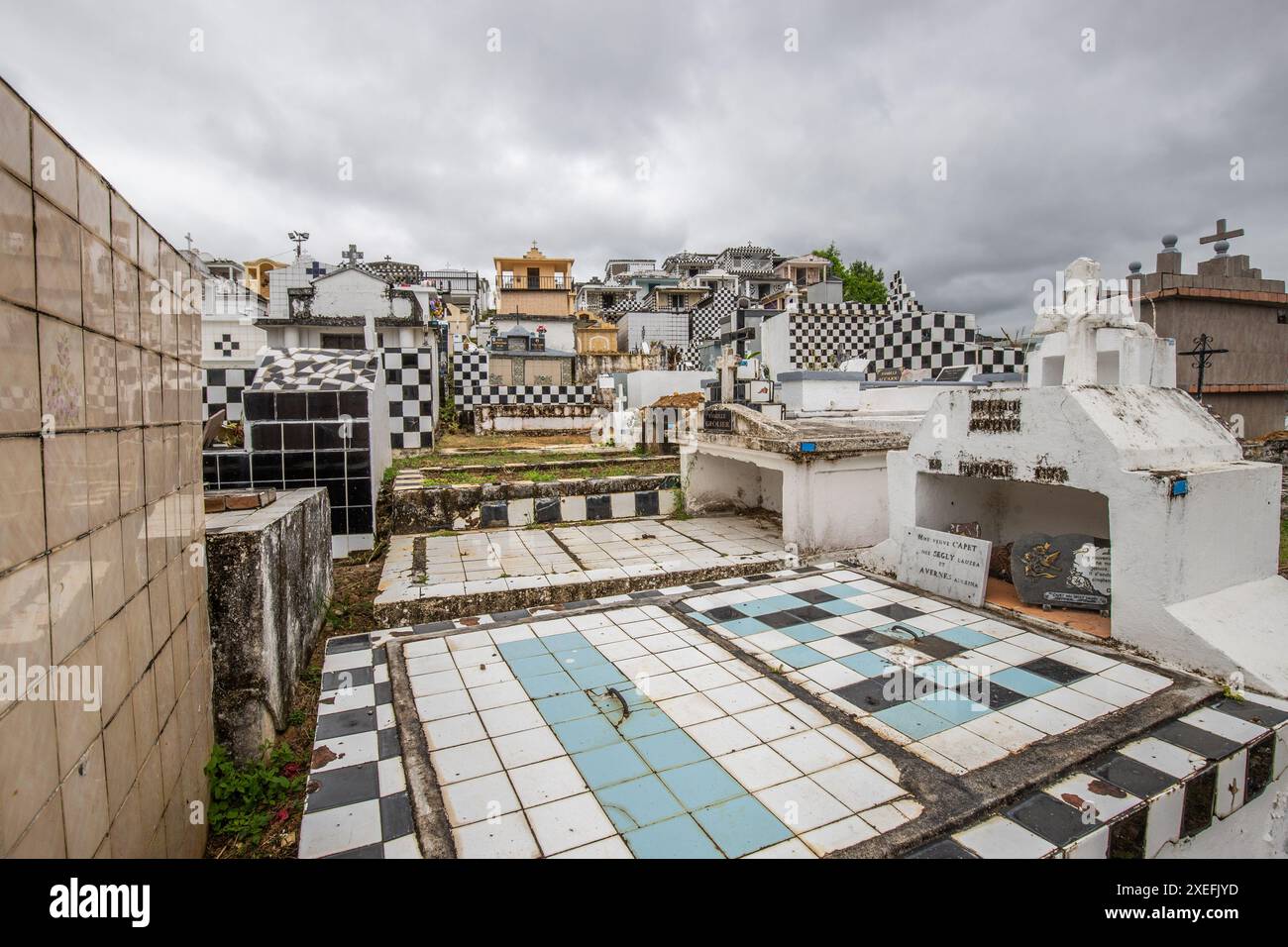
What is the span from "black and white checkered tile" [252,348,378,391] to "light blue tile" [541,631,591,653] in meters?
3.37

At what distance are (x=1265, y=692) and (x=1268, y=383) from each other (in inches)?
678

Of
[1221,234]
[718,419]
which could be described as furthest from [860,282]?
[718,419]

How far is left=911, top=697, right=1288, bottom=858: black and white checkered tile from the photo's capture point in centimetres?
239

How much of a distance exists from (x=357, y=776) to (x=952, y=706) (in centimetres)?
293

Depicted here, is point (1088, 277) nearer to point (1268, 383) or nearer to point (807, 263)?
point (1268, 383)

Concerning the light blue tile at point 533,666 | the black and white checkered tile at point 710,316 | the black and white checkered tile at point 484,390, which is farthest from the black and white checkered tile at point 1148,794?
the black and white checkered tile at point 710,316

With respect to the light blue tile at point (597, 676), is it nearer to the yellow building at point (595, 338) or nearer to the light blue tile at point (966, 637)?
the light blue tile at point (966, 637)

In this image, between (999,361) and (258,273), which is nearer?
(999,361)

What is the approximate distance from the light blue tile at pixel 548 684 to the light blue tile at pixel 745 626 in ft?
4.20

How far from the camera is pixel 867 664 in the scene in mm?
3930

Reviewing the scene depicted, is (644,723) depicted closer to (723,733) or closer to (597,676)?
(723,733)

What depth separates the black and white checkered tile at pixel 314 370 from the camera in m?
6.16

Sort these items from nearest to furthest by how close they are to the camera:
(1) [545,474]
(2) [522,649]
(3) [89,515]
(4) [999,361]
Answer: (3) [89,515], (2) [522,649], (1) [545,474], (4) [999,361]
